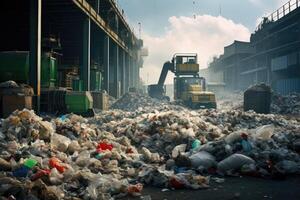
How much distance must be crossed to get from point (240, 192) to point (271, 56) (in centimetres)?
3840

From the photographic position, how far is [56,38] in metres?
21.5

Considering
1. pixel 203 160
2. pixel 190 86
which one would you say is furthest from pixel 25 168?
pixel 190 86

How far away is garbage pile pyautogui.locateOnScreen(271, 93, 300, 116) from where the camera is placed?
72.1ft

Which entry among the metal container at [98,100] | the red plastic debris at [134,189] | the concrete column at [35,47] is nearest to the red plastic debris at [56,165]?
the red plastic debris at [134,189]

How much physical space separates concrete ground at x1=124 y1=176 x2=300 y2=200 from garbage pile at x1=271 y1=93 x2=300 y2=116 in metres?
16.4

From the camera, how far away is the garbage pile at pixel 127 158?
5262mm

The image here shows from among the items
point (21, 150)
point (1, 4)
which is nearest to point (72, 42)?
point (1, 4)

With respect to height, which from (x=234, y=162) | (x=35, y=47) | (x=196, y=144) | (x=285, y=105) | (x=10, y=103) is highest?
(x=35, y=47)

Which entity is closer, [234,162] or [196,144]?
[234,162]

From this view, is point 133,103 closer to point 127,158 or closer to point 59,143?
point 59,143

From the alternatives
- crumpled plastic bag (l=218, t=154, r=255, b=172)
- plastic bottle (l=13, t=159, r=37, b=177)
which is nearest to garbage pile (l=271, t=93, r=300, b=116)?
crumpled plastic bag (l=218, t=154, r=255, b=172)

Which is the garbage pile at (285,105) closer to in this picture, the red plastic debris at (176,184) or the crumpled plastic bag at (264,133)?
the crumpled plastic bag at (264,133)

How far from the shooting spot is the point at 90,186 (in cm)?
510

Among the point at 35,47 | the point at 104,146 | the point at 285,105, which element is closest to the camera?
the point at 104,146
